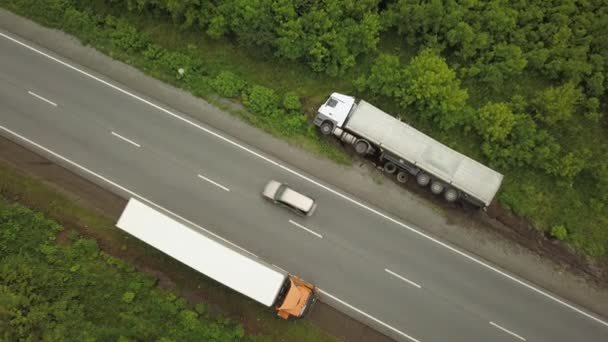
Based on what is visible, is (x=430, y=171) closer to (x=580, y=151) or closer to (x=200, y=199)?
(x=580, y=151)

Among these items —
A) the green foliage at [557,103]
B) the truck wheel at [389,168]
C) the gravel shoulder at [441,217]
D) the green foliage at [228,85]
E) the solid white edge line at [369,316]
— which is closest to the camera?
the solid white edge line at [369,316]

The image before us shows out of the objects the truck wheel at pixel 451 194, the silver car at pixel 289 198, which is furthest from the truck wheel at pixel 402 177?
the silver car at pixel 289 198

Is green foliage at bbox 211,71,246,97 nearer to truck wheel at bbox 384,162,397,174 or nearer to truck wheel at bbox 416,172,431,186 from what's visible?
truck wheel at bbox 384,162,397,174

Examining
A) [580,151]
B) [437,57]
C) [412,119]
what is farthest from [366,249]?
[580,151]

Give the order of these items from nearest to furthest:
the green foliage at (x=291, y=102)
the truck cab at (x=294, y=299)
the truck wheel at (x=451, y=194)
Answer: the truck cab at (x=294, y=299) → the truck wheel at (x=451, y=194) → the green foliage at (x=291, y=102)

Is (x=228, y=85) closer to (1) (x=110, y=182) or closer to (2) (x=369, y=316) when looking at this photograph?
(1) (x=110, y=182)

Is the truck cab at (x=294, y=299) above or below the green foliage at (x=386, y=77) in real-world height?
below

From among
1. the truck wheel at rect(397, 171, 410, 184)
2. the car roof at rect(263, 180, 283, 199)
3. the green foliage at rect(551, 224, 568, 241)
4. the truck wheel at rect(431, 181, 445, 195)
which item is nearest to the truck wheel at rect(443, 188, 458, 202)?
the truck wheel at rect(431, 181, 445, 195)

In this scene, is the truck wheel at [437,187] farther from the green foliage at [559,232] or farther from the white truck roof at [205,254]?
the white truck roof at [205,254]

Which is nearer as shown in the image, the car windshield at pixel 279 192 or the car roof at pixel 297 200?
the car roof at pixel 297 200
